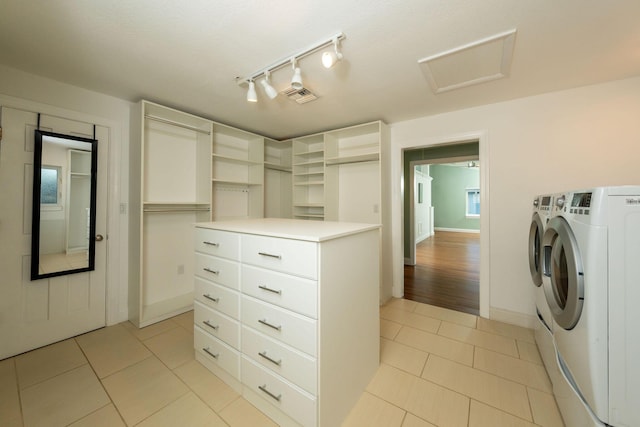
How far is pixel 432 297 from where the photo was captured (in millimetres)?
3170

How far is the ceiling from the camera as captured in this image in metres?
1.29

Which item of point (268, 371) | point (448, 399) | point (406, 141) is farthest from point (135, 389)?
point (406, 141)

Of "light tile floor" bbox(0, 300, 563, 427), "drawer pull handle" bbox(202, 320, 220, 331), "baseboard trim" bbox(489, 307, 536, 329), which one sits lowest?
"light tile floor" bbox(0, 300, 563, 427)

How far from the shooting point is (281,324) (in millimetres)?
1310

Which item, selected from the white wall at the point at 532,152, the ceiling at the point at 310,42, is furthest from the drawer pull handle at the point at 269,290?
the white wall at the point at 532,152

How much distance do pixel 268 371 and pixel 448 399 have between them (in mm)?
1178

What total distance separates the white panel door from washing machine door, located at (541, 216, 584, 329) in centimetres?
372

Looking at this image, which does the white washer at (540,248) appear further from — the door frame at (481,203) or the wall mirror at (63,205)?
the wall mirror at (63,205)

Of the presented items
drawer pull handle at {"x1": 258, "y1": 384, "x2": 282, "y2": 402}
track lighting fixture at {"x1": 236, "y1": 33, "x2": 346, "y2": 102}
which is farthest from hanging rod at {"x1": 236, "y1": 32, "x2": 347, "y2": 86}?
drawer pull handle at {"x1": 258, "y1": 384, "x2": 282, "y2": 402}

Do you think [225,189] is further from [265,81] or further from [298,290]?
[298,290]

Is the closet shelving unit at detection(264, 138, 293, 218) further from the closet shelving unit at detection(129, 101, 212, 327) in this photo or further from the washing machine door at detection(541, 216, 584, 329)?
the washing machine door at detection(541, 216, 584, 329)

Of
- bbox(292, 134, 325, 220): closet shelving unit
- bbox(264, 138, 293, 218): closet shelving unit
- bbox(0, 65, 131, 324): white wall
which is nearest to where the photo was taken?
bbox(0, 65, 131, 324): white wall

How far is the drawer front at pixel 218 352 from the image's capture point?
5.13ft

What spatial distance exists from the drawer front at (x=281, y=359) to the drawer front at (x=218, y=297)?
6.3 inches
